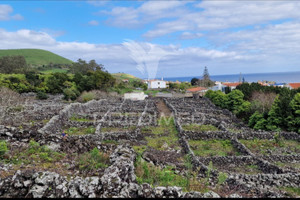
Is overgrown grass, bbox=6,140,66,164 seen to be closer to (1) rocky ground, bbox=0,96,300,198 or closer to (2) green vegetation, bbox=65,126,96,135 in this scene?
Answer: (1) rocky ground, bbox=0,96,300,198

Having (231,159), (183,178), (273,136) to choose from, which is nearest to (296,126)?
(273,136)

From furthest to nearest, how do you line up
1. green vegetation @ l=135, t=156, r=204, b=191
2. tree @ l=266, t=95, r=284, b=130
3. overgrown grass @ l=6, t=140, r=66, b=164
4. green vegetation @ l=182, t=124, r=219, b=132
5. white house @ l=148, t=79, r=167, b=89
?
white house @ l=148, t=79, r=167, b=89 → tree @ l=266, t=95, r=284, b=130 → green vegetation @ l=182, t=124, r=219, b=132 → overgrown grass @ l=6, t=140, r=66, b=164 → green vegetation @ l=135, t=156, r=204, b=191

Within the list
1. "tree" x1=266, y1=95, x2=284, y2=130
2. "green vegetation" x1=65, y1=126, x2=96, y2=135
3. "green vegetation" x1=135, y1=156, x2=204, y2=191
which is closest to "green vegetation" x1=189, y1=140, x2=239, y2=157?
"green vegetation" x1=135, y1=156, x2=204, y2=191

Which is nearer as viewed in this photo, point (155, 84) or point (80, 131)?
point (80, 131)

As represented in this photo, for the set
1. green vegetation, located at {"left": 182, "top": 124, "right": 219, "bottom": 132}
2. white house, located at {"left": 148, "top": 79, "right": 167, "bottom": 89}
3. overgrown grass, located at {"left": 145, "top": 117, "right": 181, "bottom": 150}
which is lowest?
overgrown grass, located at {"left": 145, "top": 117, "right": 181, "bottom": 150}

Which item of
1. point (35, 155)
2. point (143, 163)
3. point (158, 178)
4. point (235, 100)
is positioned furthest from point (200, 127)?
point (35, 155)

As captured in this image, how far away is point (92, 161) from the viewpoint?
8.32m

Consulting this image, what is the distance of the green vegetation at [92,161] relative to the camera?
7.82 m

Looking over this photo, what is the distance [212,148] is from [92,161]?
28.7 ft

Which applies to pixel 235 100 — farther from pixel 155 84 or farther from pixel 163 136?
pixel 155 84

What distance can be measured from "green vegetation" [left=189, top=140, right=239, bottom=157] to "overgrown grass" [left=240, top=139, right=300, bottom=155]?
53.1 inches

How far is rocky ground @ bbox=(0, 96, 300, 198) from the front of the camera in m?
5.34

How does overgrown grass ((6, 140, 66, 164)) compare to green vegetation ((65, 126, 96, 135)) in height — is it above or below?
above

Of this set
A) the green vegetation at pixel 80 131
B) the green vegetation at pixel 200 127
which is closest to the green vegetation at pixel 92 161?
the green vegetation at pixel 80 131
